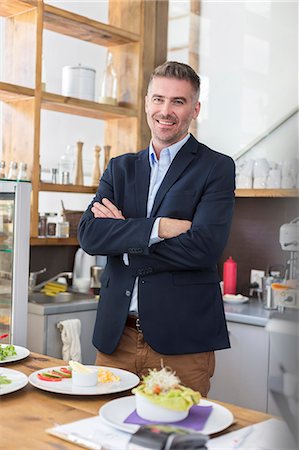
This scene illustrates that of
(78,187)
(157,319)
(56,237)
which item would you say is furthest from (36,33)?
(157,319)

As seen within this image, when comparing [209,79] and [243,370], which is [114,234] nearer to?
[243,370]

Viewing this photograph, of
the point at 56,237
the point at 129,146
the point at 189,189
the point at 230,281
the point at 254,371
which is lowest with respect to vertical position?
the point at 254,371

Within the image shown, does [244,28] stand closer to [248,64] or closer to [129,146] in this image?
[248,64]

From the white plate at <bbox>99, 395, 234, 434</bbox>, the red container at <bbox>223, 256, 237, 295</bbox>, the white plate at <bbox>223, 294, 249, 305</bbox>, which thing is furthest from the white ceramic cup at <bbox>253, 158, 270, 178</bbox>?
the white plate at <bbox>99, 395, 234, 434</bbox>

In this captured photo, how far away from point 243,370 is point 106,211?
46.4 inches

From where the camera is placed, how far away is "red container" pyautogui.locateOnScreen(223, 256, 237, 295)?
9.87ft

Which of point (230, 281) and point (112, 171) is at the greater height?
point (112, 171)

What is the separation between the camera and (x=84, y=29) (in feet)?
9.64

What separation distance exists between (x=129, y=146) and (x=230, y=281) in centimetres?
86

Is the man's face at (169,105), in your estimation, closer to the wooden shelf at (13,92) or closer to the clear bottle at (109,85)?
the wooden shelf at (13,92)

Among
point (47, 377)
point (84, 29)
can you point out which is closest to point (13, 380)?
point (47, 377)

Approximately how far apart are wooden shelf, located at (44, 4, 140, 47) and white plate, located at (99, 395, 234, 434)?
6.94 feet

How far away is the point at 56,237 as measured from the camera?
9.44 feet

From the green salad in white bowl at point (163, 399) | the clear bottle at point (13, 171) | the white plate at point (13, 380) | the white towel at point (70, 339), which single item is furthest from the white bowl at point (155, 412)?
the clear bottle at point (13, 171)
